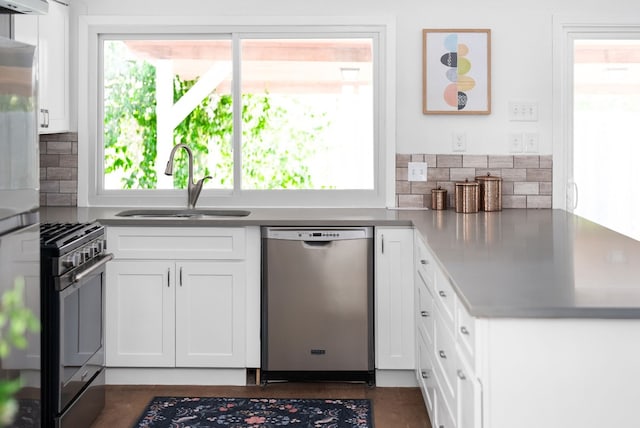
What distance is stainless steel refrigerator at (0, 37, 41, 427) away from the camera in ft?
7.93

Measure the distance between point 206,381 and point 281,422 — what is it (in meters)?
0.71

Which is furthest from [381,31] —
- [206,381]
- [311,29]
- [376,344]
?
[206,381]

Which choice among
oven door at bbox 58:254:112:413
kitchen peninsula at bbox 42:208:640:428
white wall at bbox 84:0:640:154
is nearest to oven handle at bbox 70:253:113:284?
oven door at bbox 58:254:112:413

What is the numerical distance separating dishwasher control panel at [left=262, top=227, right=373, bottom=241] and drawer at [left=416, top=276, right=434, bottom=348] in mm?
371

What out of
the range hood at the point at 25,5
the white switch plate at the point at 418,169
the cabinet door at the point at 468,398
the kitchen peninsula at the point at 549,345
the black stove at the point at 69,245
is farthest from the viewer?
the white switch plate at the point at 418,169

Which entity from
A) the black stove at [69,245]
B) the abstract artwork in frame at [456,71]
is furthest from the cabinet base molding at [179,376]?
the abstract artwork in frame at [456,71]

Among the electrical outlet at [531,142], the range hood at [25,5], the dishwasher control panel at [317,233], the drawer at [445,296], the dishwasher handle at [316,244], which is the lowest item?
the drawer at [445,296]

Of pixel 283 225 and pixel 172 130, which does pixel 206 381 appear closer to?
pixel 283 225

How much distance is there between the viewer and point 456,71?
15.1ft

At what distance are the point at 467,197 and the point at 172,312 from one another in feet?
5.39

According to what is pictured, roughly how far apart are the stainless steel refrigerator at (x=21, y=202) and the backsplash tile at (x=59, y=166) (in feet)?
6.76

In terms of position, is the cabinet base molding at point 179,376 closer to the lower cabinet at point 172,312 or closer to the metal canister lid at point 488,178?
the lower cabinet at point 172,312

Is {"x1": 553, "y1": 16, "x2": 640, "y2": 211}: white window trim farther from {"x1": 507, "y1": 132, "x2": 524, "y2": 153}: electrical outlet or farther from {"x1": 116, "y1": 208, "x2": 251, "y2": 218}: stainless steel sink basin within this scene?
{"x1": 116, "y1": 208, "x2": 251, "y2": 218}: stainless steel sink basin

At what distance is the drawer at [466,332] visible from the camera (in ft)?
6.97
